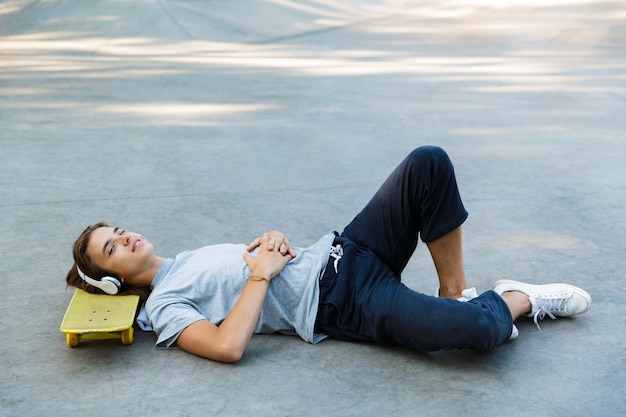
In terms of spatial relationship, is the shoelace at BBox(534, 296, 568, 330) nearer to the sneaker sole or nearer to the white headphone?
the sneaker sole

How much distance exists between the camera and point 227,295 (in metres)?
2.63

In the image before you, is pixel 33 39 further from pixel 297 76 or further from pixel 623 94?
pixel 623 94

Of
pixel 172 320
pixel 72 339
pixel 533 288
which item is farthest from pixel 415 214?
pixel 72 339

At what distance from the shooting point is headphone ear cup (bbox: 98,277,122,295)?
264cm

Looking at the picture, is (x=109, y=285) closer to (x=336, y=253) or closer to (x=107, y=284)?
(x=107, y=284)

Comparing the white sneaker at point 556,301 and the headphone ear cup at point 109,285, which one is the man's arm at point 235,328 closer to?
the headphone ear cup at point 109,285

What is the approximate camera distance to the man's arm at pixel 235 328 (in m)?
2.46

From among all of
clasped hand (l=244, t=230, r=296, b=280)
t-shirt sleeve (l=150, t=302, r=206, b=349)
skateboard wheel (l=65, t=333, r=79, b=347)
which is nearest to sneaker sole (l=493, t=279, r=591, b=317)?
clasped hand (l=244, t=230, r=296, b=280)

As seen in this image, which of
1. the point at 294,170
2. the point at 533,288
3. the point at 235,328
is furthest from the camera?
the point at 294,170

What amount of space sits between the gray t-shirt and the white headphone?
0.36ft

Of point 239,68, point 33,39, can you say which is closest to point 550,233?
point 239,68

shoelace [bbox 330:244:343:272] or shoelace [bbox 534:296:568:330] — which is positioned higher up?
shoelace [bbox 330:244:343:272]

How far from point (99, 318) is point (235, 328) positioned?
42 centimetres

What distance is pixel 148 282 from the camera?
2.73 metres
